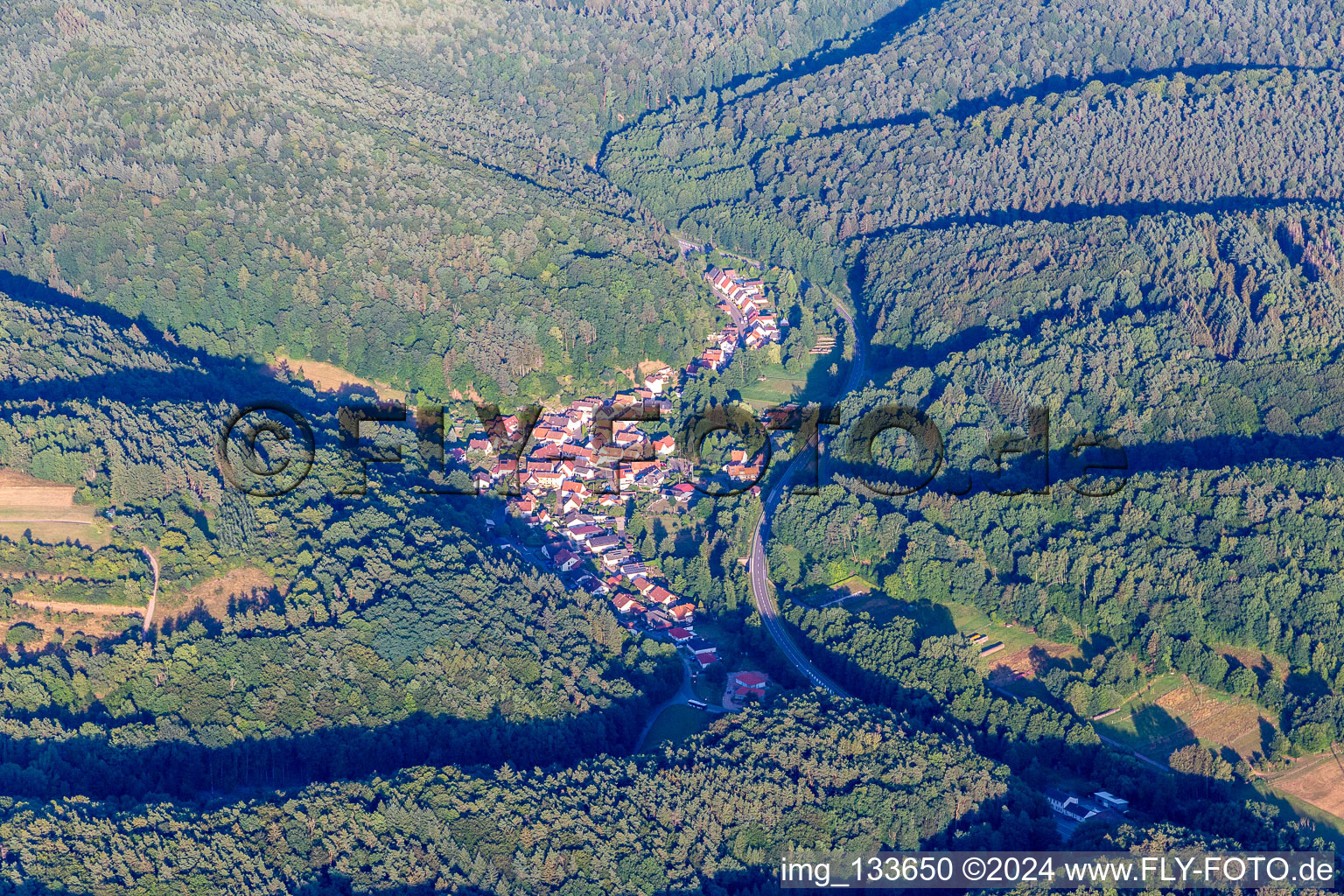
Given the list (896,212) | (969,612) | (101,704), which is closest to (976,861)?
(969,612)

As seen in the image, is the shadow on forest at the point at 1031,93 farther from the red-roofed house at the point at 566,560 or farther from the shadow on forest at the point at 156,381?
the red-roofed house at the point at 566,560

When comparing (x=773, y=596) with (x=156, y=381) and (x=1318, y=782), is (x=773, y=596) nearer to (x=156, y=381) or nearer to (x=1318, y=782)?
(x=1318, y=782)

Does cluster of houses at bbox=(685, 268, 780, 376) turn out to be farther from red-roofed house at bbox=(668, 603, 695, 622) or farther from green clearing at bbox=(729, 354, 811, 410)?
red-roofed house at bbox=(668, 603, 695, 622)

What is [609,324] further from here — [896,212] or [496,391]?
[896,212]

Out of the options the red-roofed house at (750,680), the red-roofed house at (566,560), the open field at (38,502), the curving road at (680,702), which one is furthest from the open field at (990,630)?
the open field at (38,502)

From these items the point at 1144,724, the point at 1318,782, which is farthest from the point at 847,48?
the point at 1318,782

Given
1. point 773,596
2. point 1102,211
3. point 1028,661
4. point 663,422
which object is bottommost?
point 1028,661
